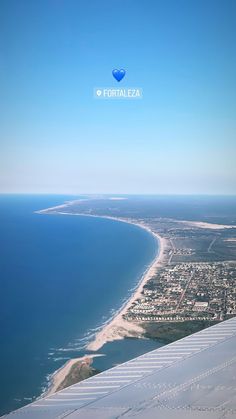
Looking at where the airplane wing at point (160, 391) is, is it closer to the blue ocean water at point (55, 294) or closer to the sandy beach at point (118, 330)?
the blue ocean water at point (55, 294)

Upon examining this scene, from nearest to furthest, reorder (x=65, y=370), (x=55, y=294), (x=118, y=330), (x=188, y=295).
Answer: (x=65, y=370)
(x=118, y=330)
(x=188, y=295)
(x=55, y=294)

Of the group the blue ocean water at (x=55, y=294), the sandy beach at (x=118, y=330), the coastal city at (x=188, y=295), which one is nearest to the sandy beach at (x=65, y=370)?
the blue ocean water at (x=55, y=294)

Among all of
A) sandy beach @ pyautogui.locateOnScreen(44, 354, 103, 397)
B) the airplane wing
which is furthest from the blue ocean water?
the airplane wing

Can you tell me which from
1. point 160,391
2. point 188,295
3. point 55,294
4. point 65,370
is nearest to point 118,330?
point 65,370

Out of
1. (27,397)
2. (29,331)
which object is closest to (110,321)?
(29,331)

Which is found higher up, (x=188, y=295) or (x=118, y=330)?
(x=188, y=295)

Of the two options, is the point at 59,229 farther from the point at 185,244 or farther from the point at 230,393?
the point at 230,393

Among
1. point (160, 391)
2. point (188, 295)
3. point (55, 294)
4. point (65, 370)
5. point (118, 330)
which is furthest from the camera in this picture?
point (55, 294)

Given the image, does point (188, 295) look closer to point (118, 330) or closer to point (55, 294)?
point (118, 330)
